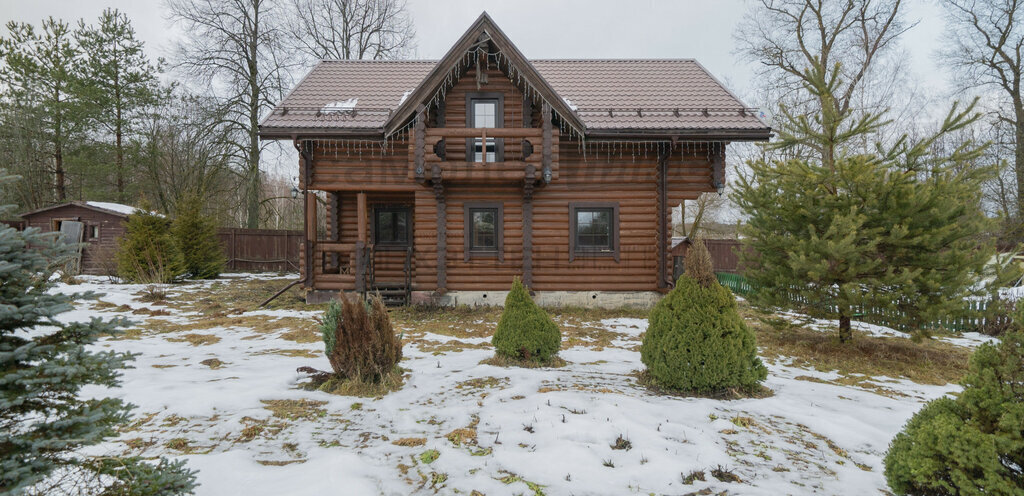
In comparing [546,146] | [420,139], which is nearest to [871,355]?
[546,146]

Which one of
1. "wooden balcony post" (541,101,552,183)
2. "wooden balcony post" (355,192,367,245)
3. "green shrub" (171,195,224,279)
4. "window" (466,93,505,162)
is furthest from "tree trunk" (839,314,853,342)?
"green shrub" (171,195,224,279)

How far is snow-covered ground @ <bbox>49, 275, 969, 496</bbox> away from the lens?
9.94 feet

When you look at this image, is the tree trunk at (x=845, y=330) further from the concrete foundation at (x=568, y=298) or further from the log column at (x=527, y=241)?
the log column at (x=527, y=241)

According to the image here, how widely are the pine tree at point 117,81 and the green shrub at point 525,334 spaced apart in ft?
77.1

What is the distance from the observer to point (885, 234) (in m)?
6.84

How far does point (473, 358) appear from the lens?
6398mm

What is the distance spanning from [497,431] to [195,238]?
16513 millimetres

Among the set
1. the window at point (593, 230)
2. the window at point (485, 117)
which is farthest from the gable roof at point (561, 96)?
the window at point (593, 230)

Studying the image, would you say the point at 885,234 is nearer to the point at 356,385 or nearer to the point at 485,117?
the point at 356,385

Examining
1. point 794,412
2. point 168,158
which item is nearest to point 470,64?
point 794,412

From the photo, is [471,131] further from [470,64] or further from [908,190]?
[908,190]

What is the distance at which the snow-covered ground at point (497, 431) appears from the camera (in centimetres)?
303

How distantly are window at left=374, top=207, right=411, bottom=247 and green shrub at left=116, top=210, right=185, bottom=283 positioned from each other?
7111 millimetres

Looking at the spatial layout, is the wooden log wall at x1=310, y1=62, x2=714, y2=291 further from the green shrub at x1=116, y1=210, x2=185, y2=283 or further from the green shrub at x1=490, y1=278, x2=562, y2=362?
the green shrub at x1=116, y1=210, x2=185, y2=283
